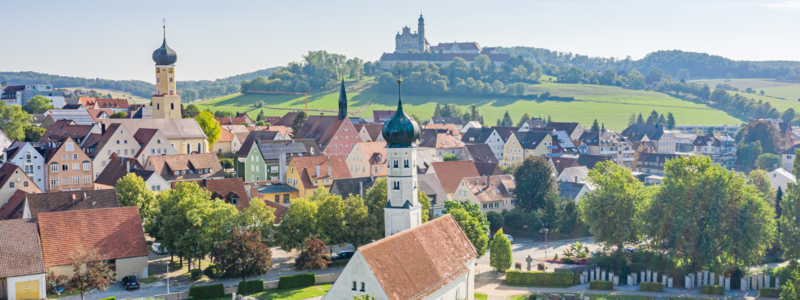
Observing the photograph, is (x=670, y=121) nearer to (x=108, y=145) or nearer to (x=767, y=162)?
(x=767, y=162)

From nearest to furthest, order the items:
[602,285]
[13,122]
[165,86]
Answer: [602,285]
[13,122]
[165,86]

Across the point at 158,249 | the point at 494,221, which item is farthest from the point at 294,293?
the point at 494,221

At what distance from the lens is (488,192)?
7450 cm

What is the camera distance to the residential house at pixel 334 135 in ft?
339

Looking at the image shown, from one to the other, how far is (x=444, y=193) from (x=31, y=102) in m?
93.9

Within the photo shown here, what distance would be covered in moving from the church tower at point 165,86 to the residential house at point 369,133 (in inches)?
1084

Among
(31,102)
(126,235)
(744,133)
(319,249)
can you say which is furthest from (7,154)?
(744,133)

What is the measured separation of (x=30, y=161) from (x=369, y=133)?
5426 centimetres

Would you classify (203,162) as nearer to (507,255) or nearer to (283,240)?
(283,240)

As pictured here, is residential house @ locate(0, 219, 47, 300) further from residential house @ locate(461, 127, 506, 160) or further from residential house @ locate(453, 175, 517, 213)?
residential house @ locate(461, 127, 506, 160)

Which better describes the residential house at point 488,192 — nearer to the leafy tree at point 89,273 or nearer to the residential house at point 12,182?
the leafy tree at point 89,273

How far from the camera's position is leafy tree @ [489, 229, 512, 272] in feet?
175

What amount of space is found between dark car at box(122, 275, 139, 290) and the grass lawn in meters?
7.33

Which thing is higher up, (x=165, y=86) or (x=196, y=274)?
(x=165, y=86)
